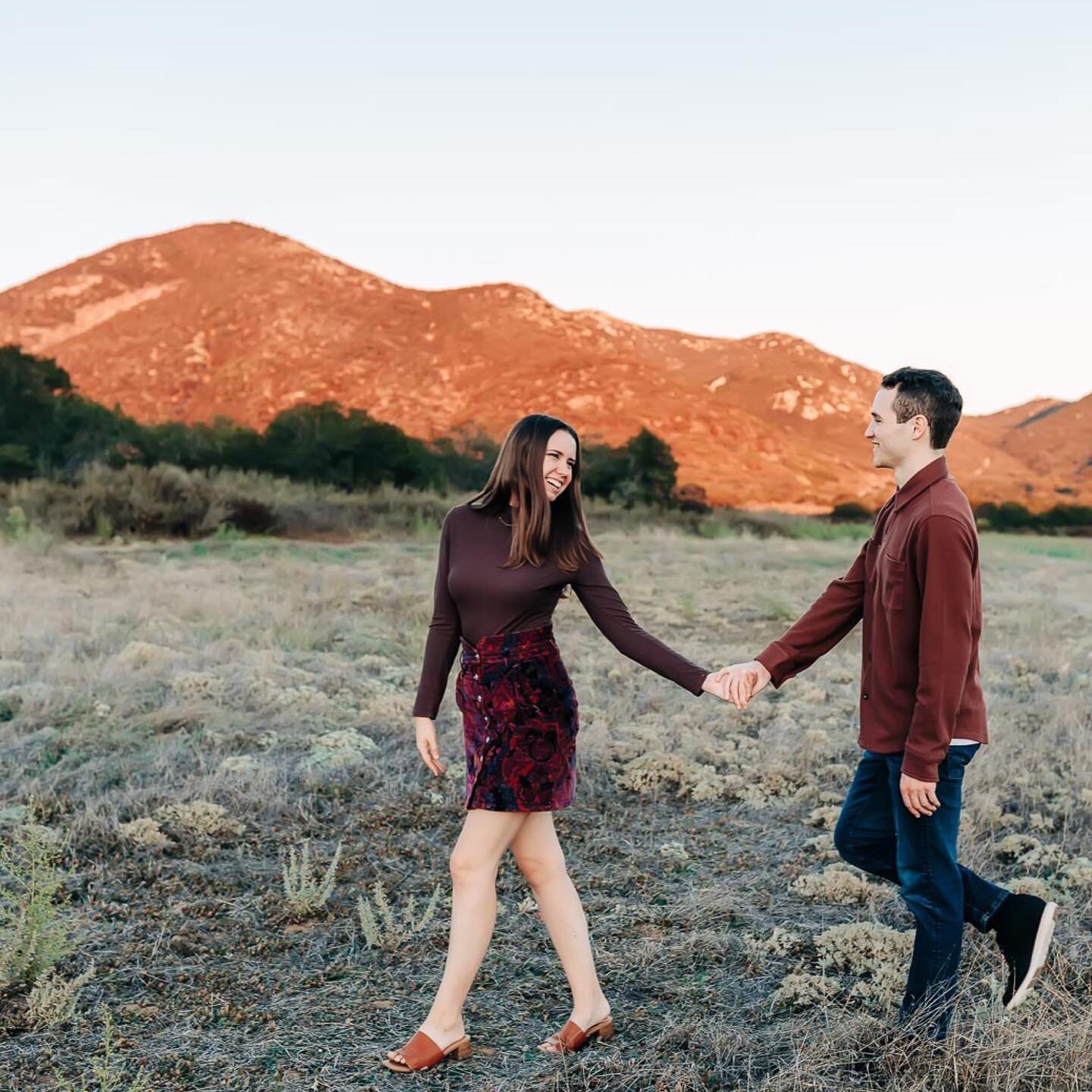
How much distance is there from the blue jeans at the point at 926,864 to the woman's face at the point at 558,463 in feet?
4.00

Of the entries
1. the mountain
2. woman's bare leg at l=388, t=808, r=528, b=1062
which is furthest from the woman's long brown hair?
the mountain

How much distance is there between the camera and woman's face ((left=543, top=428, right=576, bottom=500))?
3.18 meters

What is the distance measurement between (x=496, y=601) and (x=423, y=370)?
93434 mm

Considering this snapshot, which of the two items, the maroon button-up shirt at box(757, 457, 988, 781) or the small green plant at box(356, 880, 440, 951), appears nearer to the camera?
the maroon button-up shirt at box(757, 457, 988, 781)

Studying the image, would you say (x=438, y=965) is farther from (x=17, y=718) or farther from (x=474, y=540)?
(x=17, y=718)

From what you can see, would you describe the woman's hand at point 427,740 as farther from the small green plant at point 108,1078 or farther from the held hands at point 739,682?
the small green plant at point 108,1078

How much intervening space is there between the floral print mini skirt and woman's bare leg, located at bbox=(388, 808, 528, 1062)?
3.0 inches

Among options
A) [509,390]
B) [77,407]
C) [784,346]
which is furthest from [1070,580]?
[784,346]

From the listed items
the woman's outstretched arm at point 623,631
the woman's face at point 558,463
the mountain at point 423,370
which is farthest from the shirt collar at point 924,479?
the mountain at point 423,370

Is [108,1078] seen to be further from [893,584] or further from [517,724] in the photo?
[893,584]

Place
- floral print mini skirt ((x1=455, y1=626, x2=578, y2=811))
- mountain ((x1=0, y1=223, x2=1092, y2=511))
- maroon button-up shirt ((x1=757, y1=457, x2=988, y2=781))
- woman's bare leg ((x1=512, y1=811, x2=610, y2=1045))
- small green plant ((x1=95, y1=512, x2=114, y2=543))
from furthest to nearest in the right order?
mountain ((x1=0, y1=223, x2=1092, y2=511)) < small green plant ((x1=95, y1=512, x2=114, y2=543)) < woman's bare leg ((x1=512, y1=811, x2=610, y2=1045)) < floral print mini skirt ((x1=455, y1=626, x2=578, y2=811)) < maroon button-up shirt ((x1=757, y1=457, x2=988, y2=781))

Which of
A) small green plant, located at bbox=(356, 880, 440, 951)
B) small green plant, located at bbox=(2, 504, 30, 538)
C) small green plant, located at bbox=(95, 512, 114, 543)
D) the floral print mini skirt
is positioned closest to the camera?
the floral print mini skirt

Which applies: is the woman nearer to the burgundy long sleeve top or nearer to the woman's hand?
the burgundy long sleeve top

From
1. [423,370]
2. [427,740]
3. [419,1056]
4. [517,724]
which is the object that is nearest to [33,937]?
[419,1056]
